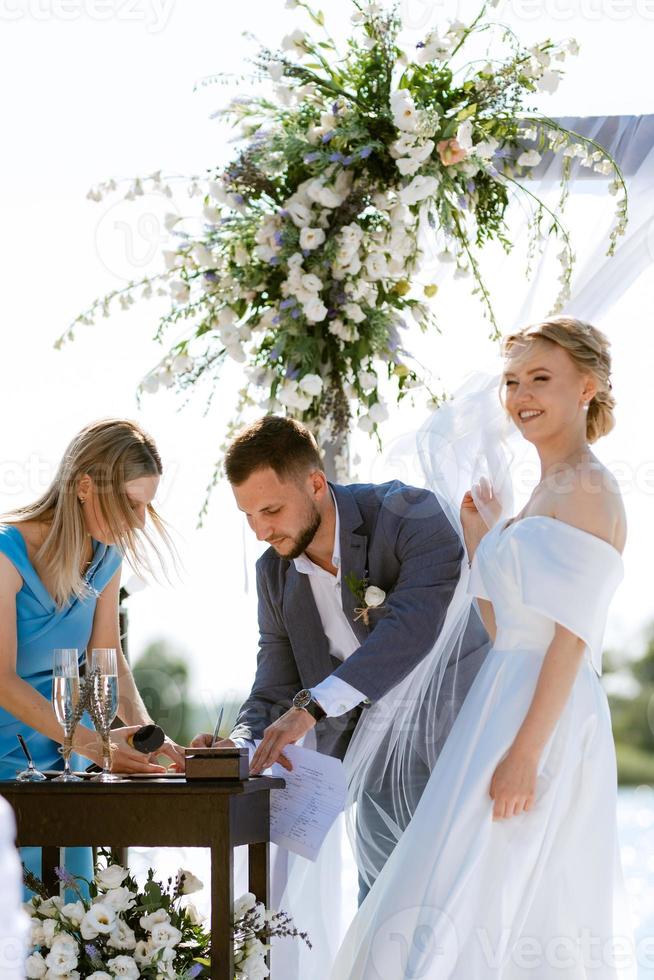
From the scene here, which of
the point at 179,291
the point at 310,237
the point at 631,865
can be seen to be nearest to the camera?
the point at 310,237

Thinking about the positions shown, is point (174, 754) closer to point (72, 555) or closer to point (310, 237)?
point (72, 555)

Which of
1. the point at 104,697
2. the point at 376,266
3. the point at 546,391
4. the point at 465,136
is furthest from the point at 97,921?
the point at 465,136

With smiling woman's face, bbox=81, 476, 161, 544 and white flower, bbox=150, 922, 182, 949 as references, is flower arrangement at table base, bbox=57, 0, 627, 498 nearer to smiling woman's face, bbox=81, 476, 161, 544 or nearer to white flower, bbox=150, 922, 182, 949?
smiling woman's face, bbox=81, 476, 161, 544

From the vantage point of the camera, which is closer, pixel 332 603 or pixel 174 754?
pixel 174 754

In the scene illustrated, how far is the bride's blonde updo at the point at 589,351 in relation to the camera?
8.93 ft

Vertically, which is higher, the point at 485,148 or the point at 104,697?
the point at 485,148

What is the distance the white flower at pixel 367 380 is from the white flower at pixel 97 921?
5.10 ft

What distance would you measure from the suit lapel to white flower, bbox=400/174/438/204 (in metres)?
0.81

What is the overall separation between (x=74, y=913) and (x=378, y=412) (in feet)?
5.07

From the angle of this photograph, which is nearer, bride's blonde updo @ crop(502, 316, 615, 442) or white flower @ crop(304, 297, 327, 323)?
bride's blonde updo @ crop(502, 316, 615, 442)

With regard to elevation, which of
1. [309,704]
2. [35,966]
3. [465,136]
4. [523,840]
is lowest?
[35,966]

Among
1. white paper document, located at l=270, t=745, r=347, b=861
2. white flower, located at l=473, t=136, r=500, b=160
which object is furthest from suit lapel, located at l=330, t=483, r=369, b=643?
white flower, located at l=473, t=136, r=500, b=160

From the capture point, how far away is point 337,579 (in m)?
3.06

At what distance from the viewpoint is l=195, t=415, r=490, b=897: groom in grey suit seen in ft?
9.47
